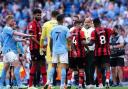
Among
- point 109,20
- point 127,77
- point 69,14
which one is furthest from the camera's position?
point 69,14

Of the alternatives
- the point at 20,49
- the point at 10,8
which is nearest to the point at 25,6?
the point at 10,8

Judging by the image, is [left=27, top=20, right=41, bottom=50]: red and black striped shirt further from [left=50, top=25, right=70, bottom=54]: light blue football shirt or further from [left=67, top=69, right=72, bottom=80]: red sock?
[left=67, top=69, right=72, bottom=80]: red sock

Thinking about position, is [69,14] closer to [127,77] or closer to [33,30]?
[127,77]

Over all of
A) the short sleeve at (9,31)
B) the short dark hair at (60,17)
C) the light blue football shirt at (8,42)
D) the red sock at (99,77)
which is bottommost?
the red sock at (99,77)

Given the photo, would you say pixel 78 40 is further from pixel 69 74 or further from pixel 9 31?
Result: pixel 9 31

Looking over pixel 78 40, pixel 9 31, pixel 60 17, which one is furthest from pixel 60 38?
pixel 78 40

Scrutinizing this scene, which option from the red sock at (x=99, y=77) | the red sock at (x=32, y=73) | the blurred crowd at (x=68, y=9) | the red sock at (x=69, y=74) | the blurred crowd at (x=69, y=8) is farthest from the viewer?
the blurred crowd at (x=69, y=8)

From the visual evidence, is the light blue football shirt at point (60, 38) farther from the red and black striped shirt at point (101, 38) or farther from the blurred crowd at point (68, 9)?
the blurred crowd at point (68, 9)

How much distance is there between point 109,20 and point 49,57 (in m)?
14.2

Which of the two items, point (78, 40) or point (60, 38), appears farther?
point (78, 40)

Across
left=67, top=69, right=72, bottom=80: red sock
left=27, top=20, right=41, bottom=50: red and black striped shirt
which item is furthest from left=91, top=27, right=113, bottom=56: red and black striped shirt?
left=27, top=20, right=41, bottom=50: red and black striped shirt

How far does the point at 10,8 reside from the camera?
44.1 meters

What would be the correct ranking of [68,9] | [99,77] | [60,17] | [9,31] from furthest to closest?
[68,9]
[99,77]
[9,31]
[60,17]

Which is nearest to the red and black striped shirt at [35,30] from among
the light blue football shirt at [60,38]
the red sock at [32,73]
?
the red sock at [32,73]
